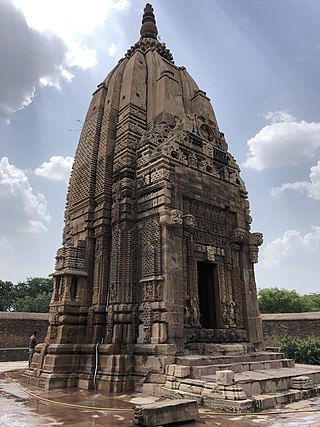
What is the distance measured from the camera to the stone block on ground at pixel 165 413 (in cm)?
575

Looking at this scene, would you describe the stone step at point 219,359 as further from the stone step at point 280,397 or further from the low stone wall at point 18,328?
the low stone wall at point 18,328

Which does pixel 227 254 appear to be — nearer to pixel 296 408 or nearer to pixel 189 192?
pixel 189 192

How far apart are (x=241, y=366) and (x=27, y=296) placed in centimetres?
4717

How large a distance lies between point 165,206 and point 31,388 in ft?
22.0

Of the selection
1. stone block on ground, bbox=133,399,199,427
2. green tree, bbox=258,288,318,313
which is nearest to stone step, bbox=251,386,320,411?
stone block on ground, bbox=133,399,199,427

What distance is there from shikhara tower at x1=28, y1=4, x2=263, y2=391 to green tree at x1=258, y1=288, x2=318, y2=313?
35.7 metres

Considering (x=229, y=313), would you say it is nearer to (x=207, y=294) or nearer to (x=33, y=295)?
(x=207, y=294)

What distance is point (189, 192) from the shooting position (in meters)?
12.1

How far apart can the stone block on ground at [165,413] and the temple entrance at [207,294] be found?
584 cm

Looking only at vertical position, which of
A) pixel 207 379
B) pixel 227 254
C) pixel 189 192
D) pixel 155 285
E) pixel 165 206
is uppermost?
pixel 189 192

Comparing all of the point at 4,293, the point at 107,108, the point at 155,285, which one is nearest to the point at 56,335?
the point at 155,285

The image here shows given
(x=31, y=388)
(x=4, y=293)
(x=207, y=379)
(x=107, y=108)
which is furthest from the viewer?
(x=4, y=293)

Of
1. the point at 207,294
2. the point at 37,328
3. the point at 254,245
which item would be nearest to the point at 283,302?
the point at 37,328

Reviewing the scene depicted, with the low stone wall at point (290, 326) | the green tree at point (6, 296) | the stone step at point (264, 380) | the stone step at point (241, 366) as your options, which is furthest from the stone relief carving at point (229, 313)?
the green tree at point (6, 296)
